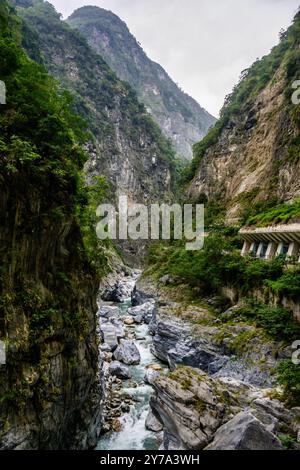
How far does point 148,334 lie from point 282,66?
36320 mm

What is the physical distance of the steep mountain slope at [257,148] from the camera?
3247 centimetres

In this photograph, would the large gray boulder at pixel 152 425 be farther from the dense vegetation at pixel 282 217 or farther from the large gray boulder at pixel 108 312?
the large gray boulder at pixel 108 312

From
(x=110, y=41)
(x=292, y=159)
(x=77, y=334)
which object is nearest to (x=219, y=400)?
(x=77, y=334)

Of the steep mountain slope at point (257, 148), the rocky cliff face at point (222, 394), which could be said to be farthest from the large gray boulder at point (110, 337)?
the steep mountain slope at point (257, 148)

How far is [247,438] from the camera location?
7629 mm

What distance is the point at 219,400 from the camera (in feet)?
33.0

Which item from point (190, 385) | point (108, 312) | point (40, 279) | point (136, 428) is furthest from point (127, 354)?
point (40, 279)

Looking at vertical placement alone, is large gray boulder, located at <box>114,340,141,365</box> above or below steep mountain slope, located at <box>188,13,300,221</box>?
below

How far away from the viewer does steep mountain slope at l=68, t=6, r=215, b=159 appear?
158 m

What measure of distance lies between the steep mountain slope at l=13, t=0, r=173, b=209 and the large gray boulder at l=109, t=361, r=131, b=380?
5935 cm

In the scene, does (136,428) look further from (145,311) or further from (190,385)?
(145,311)

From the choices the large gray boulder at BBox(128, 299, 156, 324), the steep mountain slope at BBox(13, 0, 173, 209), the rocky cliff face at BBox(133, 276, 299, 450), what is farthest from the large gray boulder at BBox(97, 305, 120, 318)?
the steep mountain slope at BBox(13, 0, 173, 209)

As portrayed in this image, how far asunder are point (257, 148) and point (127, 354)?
95.1 ft

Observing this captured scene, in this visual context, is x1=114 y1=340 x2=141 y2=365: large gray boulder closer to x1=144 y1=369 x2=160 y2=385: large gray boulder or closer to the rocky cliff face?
Answer: x1=144 y1=369 x2=160 y2=385: large gray boulder
